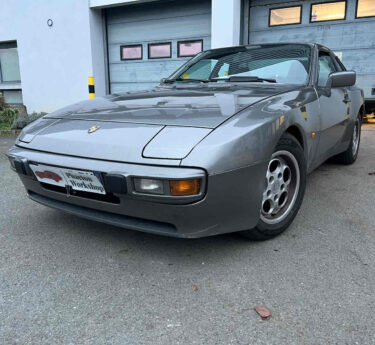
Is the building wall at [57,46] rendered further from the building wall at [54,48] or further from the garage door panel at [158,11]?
the garage door panel at [158,11]

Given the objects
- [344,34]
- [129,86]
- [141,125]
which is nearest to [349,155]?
[141,125]

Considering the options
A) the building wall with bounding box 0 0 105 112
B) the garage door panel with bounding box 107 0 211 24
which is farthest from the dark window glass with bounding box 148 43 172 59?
the building wall with bounding box 0 0 105 112

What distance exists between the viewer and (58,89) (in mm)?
8695

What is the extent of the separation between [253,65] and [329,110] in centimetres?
70

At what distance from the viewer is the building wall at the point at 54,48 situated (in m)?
8.09

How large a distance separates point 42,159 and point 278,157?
1330mm

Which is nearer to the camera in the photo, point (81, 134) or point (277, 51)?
point (81, 134)

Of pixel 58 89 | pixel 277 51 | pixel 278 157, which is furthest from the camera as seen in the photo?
pixel 58 89

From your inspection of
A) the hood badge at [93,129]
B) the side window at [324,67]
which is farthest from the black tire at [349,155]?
the hood badge at [93,129]

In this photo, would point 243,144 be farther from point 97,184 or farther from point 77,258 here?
point 77,258

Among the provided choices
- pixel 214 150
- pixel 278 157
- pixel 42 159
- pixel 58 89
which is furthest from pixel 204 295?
pixel 58 89

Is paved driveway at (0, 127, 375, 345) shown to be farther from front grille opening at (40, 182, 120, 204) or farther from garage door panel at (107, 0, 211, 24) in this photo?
garage door panel at (107, 0, 211, 24)

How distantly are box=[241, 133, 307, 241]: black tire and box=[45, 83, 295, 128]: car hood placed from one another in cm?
30

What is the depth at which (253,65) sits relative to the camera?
2844 mm
